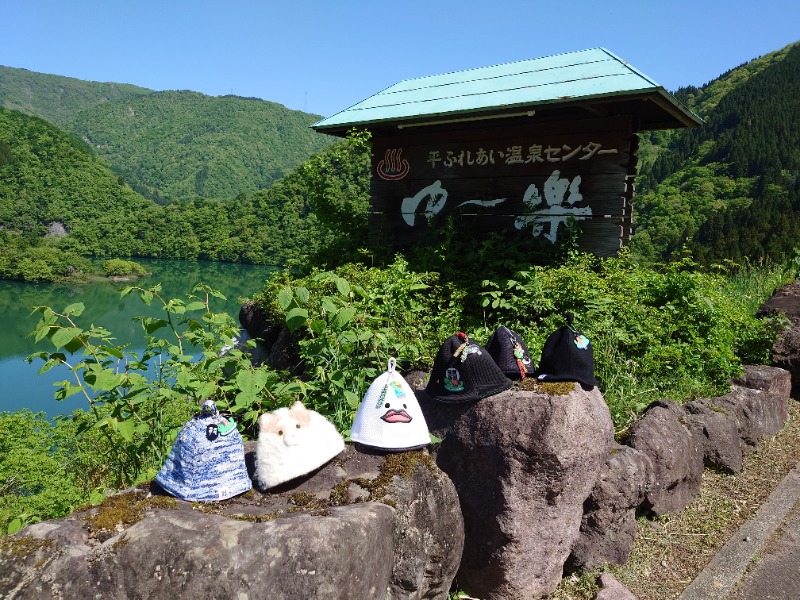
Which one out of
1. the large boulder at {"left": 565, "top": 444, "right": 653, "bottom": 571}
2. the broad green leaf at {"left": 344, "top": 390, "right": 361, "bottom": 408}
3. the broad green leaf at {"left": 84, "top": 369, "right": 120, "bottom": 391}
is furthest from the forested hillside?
the broad green leaf at {"left": 84, "top": 369, "right": 120, "bottom": 391}

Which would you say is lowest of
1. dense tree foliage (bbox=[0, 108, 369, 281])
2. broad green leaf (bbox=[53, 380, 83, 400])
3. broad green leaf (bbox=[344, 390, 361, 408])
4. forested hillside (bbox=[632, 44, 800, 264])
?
broad green leaf (bbox=[344, 390, 361, 408])

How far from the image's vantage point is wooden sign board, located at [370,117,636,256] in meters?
7.13

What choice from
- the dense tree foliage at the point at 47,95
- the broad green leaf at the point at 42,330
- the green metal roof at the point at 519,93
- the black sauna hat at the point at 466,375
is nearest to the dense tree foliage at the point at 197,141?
the dense tree foliage at the point at 47,95

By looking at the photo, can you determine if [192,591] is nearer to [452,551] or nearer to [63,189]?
[452,551]

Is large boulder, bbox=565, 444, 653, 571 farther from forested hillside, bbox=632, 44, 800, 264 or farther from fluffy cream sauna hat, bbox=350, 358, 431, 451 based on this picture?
forested hillside, bbox=632, 44, 800, 264

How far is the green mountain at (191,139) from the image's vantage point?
9569 centimetres

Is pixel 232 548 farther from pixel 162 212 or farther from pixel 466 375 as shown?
pixel 162 212

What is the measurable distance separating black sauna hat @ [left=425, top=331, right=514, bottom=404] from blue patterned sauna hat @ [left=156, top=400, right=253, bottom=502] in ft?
4.41

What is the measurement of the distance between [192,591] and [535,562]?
6.98 feet

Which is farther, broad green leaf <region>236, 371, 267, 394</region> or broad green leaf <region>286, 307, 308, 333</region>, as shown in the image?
broad green leaf <region>286, 307, 308, 333</region>

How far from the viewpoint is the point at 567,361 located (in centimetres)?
338

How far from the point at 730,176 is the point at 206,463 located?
4669 centimetres

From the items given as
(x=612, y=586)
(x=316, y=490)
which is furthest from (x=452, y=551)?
(x=612, y=586)

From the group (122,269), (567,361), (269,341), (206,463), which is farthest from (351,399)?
(122,269)
